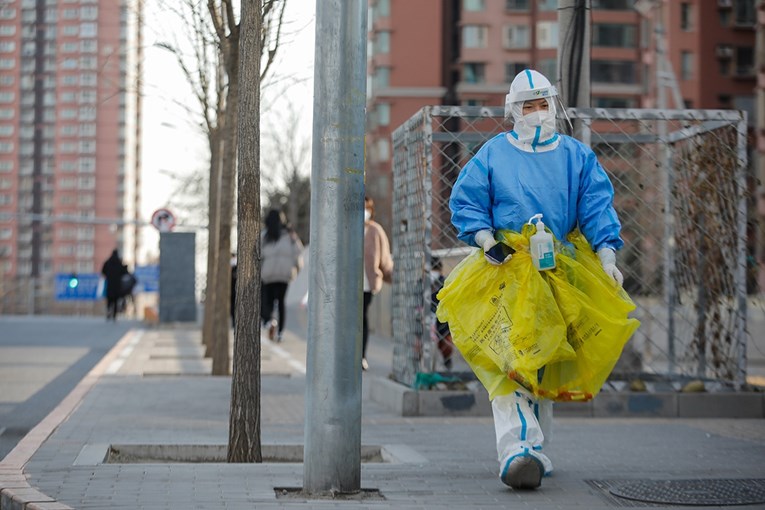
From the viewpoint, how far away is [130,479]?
6.95m

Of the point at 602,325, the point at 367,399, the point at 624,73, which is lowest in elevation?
the point at 367,399

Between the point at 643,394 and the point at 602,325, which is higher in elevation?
the point at 602,325

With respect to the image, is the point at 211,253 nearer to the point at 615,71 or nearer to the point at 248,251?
the point at 248,251

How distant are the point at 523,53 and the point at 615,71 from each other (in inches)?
310

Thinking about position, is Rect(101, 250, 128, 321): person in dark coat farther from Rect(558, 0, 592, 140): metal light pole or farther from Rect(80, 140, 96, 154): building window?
Rect(80, 140, 96, 154): building window

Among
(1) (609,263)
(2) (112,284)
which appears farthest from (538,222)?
(2) (112,284)

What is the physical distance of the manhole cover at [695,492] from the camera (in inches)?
252

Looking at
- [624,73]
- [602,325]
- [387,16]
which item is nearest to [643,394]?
[602,325]

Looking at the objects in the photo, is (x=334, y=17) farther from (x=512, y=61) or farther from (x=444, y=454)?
(x=512, y=61)

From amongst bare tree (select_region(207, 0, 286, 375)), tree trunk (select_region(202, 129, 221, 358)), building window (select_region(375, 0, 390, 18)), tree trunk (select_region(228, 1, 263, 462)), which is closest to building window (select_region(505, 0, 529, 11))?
building window (select_region(375, 0, 390, 18))

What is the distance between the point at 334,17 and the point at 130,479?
2391 mm

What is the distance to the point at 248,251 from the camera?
7.75 m

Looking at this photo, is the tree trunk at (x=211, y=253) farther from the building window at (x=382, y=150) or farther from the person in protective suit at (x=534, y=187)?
the building window at (x=382, y=150)

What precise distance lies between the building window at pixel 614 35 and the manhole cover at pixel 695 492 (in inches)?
3231
